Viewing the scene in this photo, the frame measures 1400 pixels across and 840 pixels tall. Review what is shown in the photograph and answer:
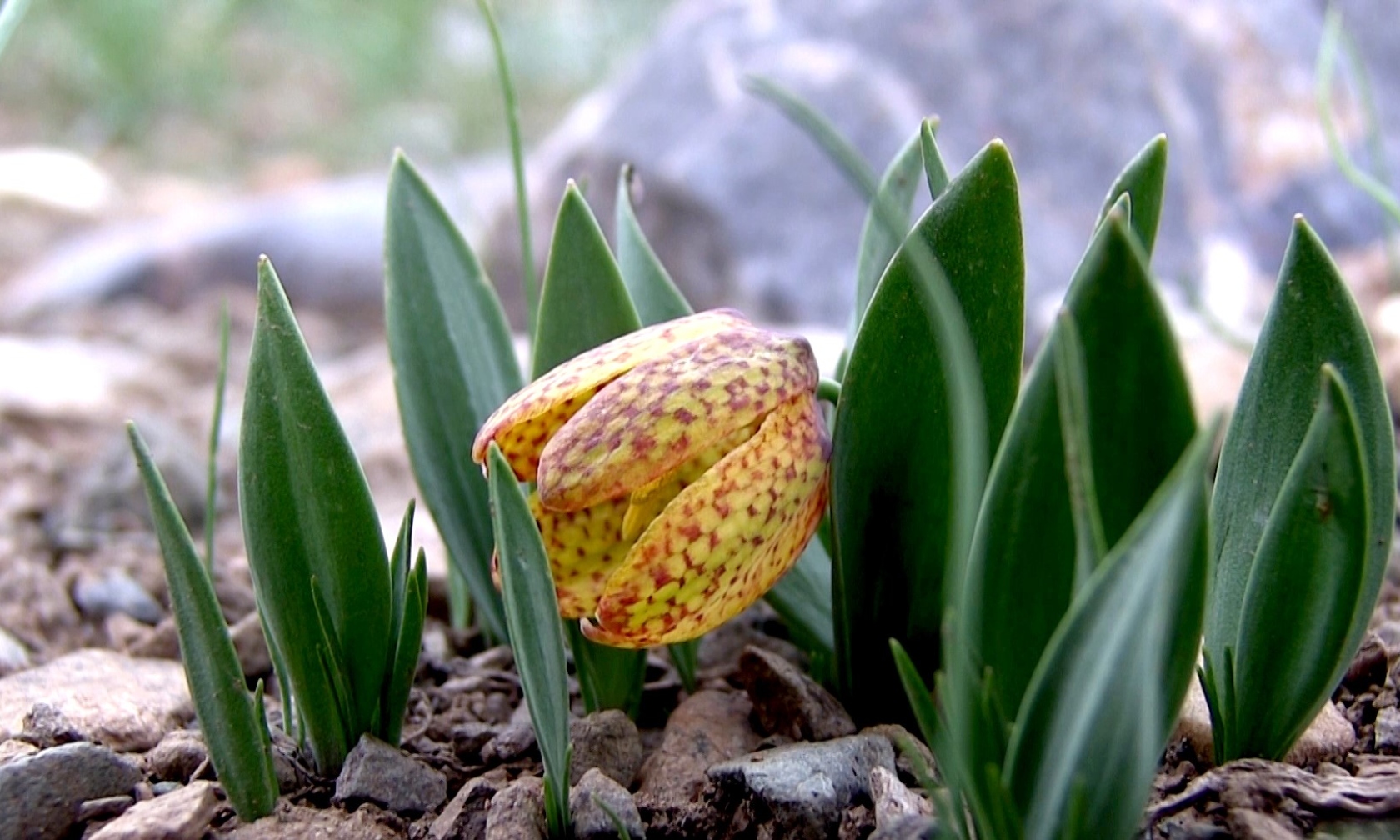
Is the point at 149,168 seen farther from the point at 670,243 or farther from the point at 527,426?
the point at 527,426

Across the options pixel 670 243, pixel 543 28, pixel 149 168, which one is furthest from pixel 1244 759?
pixel 543 28

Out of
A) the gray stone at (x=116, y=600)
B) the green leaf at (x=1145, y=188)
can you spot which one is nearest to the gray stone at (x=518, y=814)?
the green leaf at (x=1145, y=188)

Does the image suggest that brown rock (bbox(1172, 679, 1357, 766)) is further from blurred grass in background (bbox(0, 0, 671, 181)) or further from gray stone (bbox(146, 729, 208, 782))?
blurred grass in background (bbox(0, 0, 671, 181))

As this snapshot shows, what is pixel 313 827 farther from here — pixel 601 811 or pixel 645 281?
pixel 645 281

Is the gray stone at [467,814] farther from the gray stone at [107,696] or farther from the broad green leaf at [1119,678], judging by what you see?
the broad green leaf at [1119,678]

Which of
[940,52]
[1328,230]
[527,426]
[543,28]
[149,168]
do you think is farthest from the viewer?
[543,28]
